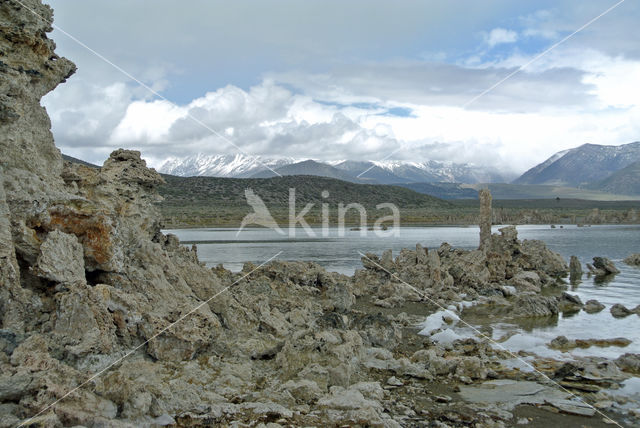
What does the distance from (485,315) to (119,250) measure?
1017 cm

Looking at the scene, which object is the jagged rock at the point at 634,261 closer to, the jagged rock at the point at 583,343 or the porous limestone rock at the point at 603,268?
the porous limestone rock at the point at 603,268

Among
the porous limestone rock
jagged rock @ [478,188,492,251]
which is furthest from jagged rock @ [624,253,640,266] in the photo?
jagged rock @ [478,188,492,251]

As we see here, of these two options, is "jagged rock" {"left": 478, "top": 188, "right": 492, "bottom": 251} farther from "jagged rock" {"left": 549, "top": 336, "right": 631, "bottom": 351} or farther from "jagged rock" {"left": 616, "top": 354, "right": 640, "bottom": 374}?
"jagged rock" {"left": 616, "top": 354, "right": 640, "bottom": 374}

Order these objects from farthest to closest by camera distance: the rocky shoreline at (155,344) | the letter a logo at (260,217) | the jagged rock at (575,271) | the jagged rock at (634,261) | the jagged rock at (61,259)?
the letter a logo at (260,217), the jagged rock at (634,261), the jagged rock at (575,271), the jagged rock at (61,259), the rocky shoreline at (155,344)

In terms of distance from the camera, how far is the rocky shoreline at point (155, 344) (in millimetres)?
6113

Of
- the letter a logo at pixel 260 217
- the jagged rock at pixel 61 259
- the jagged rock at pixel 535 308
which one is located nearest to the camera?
the jagged rock at pixel 61 259

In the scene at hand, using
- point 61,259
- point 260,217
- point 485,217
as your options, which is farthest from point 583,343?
point 260,217

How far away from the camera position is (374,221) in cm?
7631

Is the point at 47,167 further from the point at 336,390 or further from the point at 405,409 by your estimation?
the point at 405,409

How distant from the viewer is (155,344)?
24.8 ft

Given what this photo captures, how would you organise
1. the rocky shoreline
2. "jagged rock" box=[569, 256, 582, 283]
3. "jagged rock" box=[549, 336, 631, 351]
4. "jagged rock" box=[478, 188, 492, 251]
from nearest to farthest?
1. the rocky shoreline
2. "jagged rock" box=[549, 336, 631, 351]
3. "jagged rock" box=[569, 256, 582, 283]
4. "jagged rock" box=[478, 188, 492, 251]

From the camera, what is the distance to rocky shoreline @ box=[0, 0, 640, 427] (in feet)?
20.1

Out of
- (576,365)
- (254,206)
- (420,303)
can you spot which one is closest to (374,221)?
(254,206)

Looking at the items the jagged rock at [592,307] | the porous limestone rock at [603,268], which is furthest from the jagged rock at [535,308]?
the porous limestone rock at [603,268]
